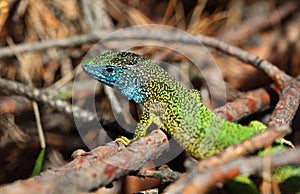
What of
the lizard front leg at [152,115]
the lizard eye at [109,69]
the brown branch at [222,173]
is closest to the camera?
the brown branch at [222,173]

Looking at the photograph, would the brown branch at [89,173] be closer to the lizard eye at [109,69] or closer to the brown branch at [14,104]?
the lizard eye at [109,69]

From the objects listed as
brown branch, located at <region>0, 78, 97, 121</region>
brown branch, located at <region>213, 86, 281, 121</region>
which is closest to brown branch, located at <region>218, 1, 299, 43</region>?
brown branch, located at <region>213, 86, 281, 121</region>

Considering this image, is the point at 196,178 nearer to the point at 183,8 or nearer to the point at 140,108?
the point at 140,108

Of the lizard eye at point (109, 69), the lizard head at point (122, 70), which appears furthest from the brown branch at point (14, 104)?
the lizard eye at point (109, 69)

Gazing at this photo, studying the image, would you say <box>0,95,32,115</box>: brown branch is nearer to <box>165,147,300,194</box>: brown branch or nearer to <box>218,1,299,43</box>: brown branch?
<box>165,147,300,194</box>: brown branch

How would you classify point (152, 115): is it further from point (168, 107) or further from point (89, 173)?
point (89, 173)

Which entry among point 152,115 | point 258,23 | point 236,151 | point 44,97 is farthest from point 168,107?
point 258,23
